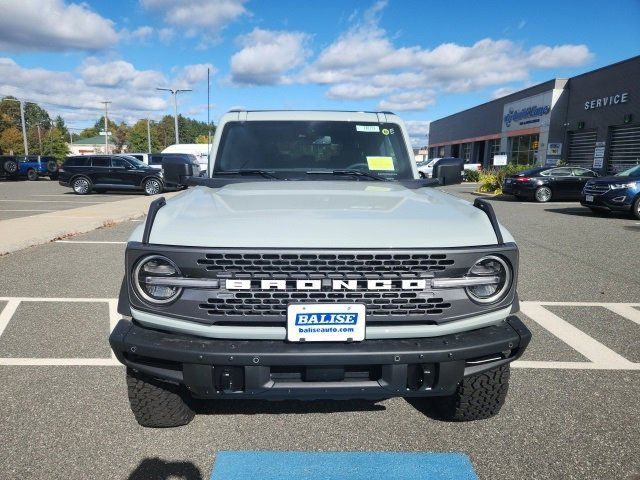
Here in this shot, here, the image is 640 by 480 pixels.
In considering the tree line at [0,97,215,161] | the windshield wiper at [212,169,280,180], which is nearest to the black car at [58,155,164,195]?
the windshield wiper at [212,169,280,180]

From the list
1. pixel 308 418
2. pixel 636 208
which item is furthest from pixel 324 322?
pixel 636 208

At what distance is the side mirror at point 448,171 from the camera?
405cm

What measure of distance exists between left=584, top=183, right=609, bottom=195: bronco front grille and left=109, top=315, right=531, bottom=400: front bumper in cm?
1299

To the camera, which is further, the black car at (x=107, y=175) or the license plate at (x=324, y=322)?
the black car at (x=107, y=175)

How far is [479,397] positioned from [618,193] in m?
12.5

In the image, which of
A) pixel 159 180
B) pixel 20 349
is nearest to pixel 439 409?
pixel 20 349

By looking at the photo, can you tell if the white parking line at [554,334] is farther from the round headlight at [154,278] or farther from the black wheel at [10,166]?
the black wheel at [10,166]

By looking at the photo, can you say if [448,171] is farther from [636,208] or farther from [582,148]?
[582,148]

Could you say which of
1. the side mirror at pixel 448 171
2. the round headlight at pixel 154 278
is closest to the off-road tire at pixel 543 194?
the side mirror at pixel 448 171

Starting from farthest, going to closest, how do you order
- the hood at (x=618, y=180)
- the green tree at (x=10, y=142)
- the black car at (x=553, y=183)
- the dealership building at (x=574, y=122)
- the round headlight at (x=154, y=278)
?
the green tree at (x=10, y=142) < the dealership building at (x=574, y=122) < the black car at (x=553, y=183) < the hood at (x=618, y=180) < the round headlight at (x=154, y=278)

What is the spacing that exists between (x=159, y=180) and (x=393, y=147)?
18.3m

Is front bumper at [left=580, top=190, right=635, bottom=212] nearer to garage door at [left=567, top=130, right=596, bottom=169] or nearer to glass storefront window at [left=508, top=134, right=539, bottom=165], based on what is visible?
garage door at [left=567, top=130, right=596, bottom=169]

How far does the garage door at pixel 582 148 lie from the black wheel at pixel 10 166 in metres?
35.7

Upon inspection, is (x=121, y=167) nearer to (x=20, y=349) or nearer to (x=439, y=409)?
(x=20, y=349)
